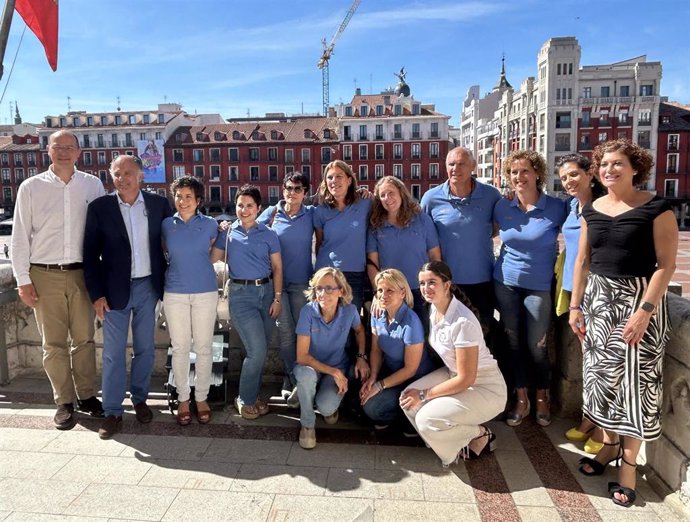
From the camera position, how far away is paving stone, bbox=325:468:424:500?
3.06 metres

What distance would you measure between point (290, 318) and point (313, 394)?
74 centimetres

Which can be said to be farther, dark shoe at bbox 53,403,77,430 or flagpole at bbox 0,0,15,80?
flagpole at bbox 0,0,15,80

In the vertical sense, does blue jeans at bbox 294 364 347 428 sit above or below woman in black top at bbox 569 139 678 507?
below

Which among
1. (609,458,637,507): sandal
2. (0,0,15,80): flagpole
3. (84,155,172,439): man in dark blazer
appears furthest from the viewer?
(0,0,15,80): flagpole

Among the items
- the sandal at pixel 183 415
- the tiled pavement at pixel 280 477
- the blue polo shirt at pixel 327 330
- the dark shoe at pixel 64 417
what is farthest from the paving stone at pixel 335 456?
the dark shoe at pixel 64 417

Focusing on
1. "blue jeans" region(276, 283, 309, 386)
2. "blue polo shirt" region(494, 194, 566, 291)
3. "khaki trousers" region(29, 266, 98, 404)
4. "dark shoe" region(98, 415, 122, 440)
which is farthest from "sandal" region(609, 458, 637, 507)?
"khaki trousers" region(29, 266, 98, 404)

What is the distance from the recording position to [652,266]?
293 cm

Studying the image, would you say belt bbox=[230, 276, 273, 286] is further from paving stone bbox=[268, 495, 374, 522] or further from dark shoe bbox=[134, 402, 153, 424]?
paving stone bbox=[268, 495, 374, 522]

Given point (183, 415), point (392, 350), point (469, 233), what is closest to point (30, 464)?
point (183, 415)

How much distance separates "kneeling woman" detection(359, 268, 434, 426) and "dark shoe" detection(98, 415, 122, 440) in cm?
185

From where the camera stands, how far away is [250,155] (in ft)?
177

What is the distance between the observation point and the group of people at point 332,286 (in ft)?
11.4

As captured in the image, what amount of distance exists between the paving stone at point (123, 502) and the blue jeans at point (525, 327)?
2618 millimetres

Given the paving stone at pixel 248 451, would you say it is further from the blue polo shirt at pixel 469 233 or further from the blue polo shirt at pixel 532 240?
the blue polo shirt at pixel 532 240
